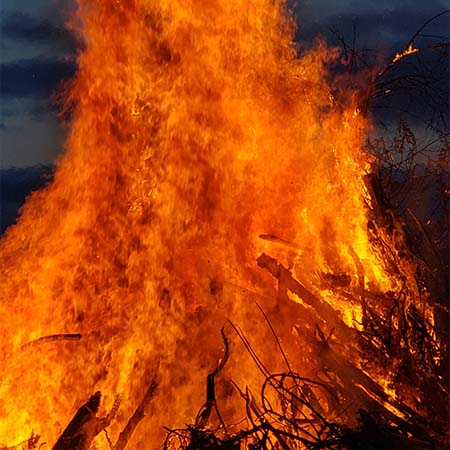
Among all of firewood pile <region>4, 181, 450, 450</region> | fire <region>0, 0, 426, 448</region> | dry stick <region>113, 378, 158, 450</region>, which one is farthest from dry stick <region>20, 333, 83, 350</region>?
dry stick <region>113, 378, 158, 450</region>

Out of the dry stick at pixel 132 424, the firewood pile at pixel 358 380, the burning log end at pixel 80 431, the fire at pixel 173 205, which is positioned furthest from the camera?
the fire at pixel 173 205

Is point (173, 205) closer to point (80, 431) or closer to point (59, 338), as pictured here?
point (59, 338)

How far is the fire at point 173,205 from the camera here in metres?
6.71

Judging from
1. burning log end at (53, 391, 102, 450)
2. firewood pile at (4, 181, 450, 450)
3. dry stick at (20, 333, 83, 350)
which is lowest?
firewood pile at (4, 181, 450, 450)

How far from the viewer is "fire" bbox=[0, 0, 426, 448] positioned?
671cm

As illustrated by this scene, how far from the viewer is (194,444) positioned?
4.31 metres

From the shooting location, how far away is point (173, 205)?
22.9ft

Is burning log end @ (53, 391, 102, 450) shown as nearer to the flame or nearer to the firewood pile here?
the firewood pile

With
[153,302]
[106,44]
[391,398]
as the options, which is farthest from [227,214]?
[391,398]

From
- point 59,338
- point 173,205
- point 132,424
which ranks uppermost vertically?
point 173,205

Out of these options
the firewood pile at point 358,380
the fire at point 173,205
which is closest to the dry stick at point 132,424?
the firewood pile at point 358,380

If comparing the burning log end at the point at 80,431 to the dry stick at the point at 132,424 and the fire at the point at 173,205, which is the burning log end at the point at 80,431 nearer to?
the dry stick at the point at 132,424

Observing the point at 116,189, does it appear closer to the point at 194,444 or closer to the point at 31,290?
the point at 31,290

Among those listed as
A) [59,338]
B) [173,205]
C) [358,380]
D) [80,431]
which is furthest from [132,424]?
[173,205]
